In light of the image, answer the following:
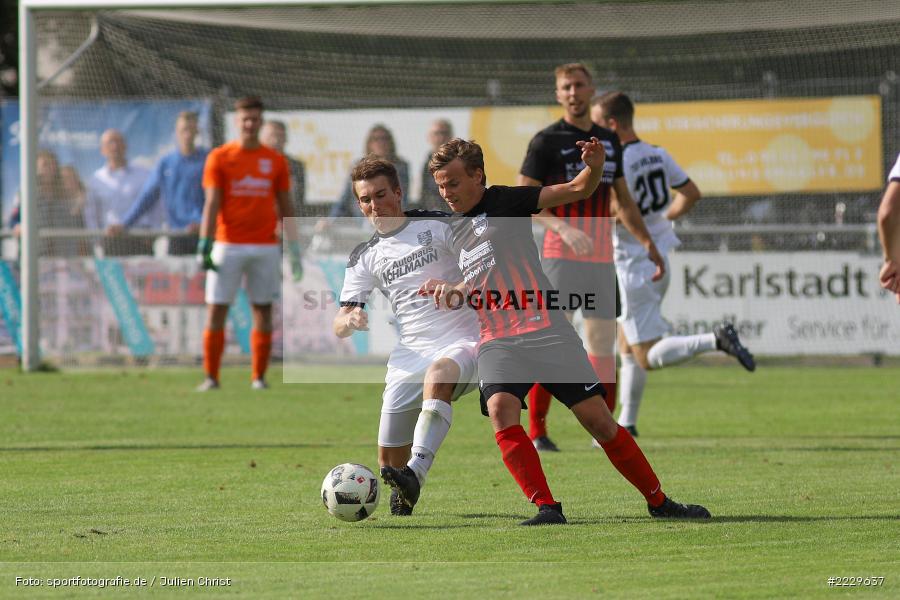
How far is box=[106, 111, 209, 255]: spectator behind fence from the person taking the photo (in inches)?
657

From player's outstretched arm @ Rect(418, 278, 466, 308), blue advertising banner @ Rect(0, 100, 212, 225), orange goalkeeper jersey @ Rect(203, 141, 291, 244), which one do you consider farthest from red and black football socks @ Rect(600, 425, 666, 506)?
blue advertising banner @ Rect(0, 100, 212, 225)

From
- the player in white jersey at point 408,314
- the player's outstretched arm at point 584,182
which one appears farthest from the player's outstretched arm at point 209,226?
the player's outstretched arm at point 584,182

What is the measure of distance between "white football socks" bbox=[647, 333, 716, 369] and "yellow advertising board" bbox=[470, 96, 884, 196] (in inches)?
347

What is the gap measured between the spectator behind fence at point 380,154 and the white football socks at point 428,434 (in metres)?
9.24

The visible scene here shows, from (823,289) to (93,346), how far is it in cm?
840

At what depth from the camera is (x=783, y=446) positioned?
8.94 meters

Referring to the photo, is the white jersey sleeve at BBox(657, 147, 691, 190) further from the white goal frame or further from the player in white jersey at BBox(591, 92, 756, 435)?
the white goal frame

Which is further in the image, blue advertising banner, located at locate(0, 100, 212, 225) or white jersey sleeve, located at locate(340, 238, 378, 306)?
blue advertising banner, located at locate(0, 100, 212, 225)

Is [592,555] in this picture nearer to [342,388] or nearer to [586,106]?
[586,106]

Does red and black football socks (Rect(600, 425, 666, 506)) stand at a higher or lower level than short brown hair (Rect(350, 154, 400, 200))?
lower

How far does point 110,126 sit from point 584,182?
12.9 meters

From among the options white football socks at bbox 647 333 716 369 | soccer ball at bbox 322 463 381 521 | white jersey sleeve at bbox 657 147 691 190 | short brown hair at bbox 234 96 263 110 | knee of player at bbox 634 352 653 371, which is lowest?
soccer ball at bbox 322 463 381 521

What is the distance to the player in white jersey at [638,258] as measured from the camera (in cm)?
942

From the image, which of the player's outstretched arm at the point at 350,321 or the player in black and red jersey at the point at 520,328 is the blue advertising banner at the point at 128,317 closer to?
the player's outstretched arm at the point at 350,321
